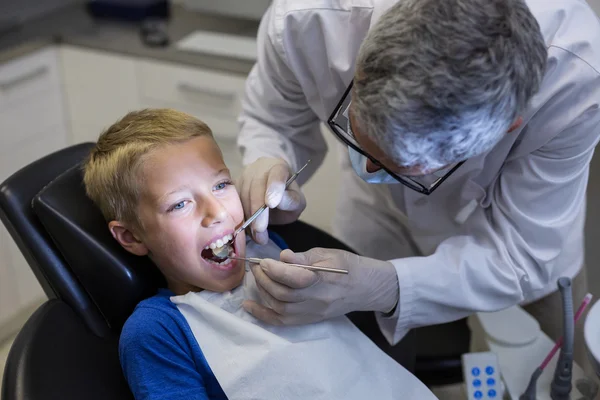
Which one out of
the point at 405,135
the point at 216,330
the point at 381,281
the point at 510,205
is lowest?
the point at 216,330

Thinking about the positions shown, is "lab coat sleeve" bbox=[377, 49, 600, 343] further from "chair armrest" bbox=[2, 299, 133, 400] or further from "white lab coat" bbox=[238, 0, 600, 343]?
"chair armrest" bbox=[2, 299, 133, 400]

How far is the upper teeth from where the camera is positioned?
1313 mm

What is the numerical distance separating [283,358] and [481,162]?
21.3 inches

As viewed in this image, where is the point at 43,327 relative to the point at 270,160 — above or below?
below

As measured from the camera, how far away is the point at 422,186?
1227 mm

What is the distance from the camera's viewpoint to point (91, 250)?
131 centimetres

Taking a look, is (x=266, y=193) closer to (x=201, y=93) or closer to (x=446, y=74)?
(x=446, y=74)

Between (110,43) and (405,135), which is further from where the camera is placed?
(110,43)

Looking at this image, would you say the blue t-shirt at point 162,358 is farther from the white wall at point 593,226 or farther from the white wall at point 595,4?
the white wall at point 595,4

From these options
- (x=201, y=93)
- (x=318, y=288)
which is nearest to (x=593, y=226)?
(x=318, y=288)

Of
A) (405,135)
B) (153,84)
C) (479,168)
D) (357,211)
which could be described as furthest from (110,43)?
(405,135)

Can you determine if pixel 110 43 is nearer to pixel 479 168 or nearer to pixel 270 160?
pixel 270 160

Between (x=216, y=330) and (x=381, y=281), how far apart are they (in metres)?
0.33

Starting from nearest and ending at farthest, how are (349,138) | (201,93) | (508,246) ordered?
(349,138)
(508,246)
(201,93)
